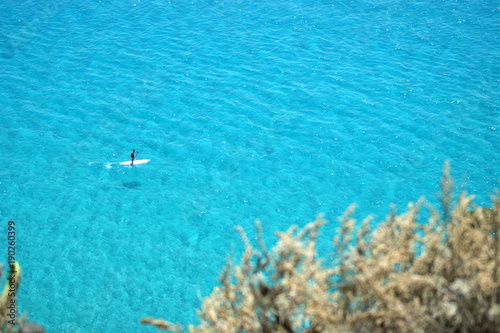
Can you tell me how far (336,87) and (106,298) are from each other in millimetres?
12174

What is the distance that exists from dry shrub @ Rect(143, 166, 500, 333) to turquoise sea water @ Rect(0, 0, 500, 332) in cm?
500

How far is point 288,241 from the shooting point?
295 inches

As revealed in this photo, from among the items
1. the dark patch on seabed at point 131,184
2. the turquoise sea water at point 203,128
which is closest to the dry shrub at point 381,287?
the turquoise sea water at point 203,128

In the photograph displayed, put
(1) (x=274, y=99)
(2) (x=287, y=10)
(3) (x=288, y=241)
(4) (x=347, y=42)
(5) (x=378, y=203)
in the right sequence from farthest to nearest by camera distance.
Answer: (2) (x=287, y=10)
(4) (x=347, y=42)
(1) (x=274, y=99)
(5) (x=378, y=203)
(3) (x=288, y=241)

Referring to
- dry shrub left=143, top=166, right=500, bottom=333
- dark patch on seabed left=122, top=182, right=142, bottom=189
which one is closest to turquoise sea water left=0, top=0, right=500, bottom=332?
dark patch on seabed left=122, top=182, right=142, bottom=189

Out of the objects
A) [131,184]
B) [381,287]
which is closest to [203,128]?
[131,184]

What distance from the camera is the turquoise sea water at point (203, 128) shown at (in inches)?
597

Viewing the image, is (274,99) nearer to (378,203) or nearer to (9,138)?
(378,203)

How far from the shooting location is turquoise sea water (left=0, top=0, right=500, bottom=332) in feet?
49.8

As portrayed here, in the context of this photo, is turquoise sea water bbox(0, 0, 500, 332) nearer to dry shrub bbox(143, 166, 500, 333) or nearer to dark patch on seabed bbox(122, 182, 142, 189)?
dark patch on seabed bbox(122, 182, 142, 189)

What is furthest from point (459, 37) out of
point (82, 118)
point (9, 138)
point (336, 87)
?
point (9, 138)

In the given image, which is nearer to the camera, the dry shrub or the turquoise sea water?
the dry shrub

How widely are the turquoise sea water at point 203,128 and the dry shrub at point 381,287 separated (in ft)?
16.4

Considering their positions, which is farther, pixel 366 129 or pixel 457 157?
pixel 366 129
